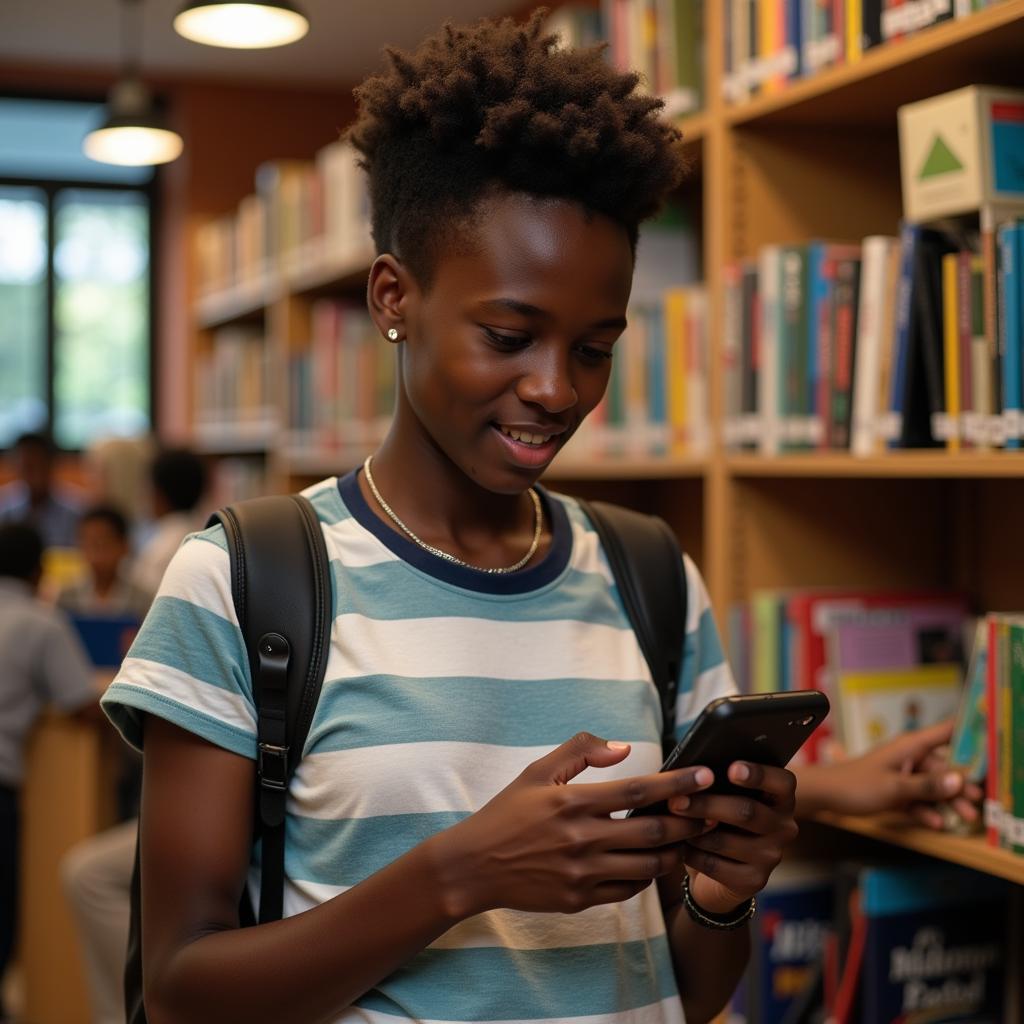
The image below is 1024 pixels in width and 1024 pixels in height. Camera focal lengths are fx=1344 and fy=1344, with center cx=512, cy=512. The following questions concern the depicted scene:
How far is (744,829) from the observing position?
3.35 ft

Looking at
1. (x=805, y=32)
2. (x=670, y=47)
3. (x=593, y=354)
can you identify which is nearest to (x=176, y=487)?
(x=670, y=47)

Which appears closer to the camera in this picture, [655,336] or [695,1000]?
[695,1000]

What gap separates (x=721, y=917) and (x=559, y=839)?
11.5 inches

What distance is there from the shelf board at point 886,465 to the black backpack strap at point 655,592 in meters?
0.45

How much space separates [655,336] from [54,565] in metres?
3.95

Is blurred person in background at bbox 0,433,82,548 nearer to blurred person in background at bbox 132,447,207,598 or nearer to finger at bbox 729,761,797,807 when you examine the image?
blurred person in background at bbox 132,447,207,598

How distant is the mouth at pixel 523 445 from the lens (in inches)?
42.4

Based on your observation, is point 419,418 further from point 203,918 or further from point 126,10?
point 126,10

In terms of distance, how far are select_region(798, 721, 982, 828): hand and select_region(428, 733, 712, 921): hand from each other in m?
0.80

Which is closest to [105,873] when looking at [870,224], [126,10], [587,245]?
[870,224]

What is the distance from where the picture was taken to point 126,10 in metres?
5.48

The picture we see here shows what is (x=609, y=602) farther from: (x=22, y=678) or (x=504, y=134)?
(x=22, y=678)

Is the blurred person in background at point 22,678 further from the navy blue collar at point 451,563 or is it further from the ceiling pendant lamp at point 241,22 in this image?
the navy blue collar at point 451,563

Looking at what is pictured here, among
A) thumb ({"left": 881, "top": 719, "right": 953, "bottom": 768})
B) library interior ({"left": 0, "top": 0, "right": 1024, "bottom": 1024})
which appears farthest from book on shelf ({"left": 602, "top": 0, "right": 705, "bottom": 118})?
thumb ({"left": 881, "top": 719, "right": 953, "bottom": 768})
